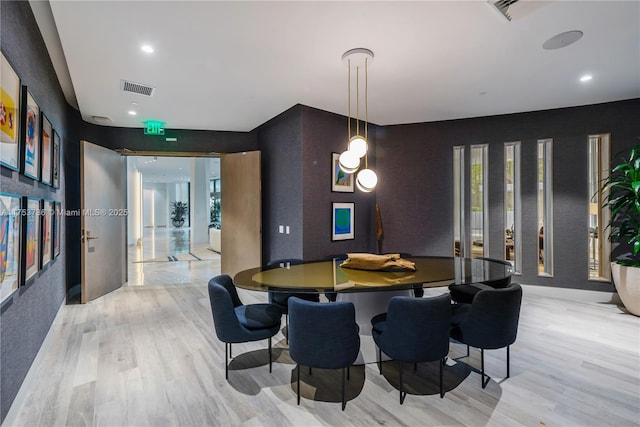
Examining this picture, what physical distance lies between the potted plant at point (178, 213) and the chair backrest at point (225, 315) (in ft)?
50.0

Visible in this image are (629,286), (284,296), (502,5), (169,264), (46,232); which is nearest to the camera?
(502,5)

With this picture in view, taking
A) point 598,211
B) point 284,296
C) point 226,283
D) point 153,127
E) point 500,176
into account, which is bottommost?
point 284,296

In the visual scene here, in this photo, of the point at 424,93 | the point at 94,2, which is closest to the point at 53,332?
the point at 94,2

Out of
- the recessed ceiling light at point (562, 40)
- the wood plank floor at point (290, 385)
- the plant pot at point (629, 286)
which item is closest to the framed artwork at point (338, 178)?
the wood plank floor at point (290, 385)

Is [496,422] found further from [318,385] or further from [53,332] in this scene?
[53,332]

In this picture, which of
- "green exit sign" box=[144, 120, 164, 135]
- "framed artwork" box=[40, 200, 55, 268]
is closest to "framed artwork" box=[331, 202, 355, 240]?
"green exit sign" box=[144, 120, 164, 135]

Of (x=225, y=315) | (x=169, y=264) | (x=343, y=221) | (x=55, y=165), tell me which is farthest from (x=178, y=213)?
(x=225, y=315)

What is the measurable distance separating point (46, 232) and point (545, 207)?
610 centimetres

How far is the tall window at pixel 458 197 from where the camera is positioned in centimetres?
516

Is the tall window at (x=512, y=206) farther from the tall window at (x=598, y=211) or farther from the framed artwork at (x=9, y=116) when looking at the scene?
the framed artwork at (x=9, y=116)

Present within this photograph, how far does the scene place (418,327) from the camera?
1994 millimetres

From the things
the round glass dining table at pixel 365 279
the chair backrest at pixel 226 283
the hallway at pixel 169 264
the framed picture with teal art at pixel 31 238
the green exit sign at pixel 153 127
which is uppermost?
the green exit sign at pixel 153 127

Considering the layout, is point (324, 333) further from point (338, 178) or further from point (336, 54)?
point (338, 178)

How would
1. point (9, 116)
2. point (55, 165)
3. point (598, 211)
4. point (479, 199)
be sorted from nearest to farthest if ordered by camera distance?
point (9, 116) → point (55, 165) → point (598, 211) → point (479, 199)
